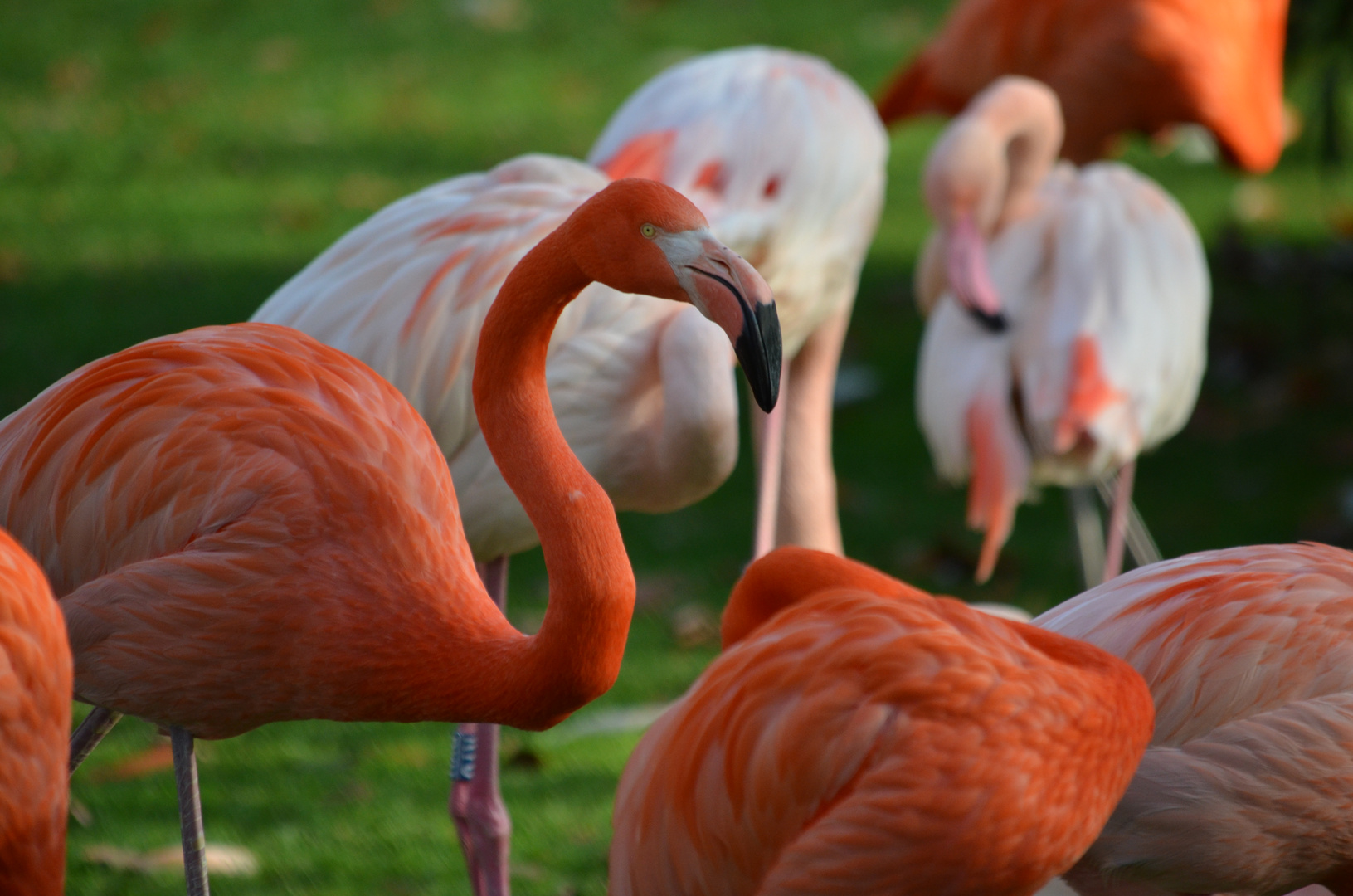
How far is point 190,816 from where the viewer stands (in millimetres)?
1957

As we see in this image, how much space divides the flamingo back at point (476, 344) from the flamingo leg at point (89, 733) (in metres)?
0.63

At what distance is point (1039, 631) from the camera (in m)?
1.69

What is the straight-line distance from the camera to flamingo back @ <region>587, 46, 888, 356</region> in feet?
9.80

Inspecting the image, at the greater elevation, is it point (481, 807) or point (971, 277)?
point (971, 277)

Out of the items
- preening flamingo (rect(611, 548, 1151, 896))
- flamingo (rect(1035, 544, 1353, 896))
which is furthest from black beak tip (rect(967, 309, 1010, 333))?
preening flamingo (rect(611, 548, 1151, 896))

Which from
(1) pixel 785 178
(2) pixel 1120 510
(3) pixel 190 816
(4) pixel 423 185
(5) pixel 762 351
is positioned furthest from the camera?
(4) pixel 423 185

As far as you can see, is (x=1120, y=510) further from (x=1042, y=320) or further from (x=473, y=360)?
(x=473, y=360)

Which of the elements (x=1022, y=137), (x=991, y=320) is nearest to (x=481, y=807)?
(x=991, y=320)

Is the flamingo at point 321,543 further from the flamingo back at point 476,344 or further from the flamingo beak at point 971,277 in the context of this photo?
the flamingo beak at point 971,277

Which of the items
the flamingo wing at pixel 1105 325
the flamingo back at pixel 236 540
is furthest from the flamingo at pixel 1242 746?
the flamingo wing at pixel 1105 325

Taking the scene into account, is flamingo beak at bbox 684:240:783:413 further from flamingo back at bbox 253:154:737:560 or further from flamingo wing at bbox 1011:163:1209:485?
flamingo wing at bbox 1011:163:1209:485

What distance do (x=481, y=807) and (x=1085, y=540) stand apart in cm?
187

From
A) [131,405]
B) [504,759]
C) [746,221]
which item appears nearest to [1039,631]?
[131,405]

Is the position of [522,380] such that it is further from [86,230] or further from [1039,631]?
[86,230]
